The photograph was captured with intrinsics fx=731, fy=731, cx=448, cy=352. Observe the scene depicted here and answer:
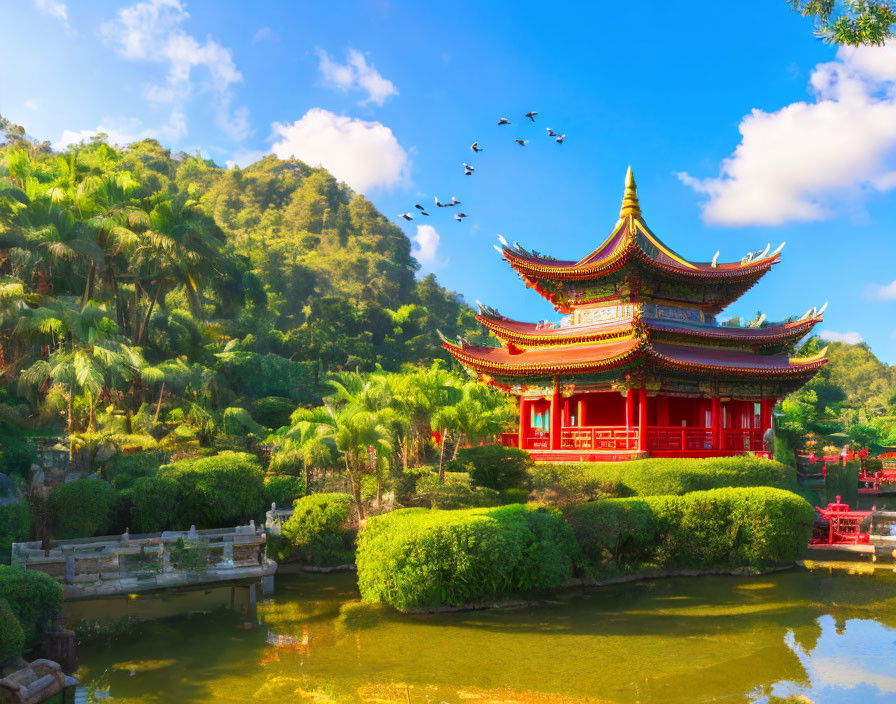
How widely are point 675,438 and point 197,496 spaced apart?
1440 centimetres

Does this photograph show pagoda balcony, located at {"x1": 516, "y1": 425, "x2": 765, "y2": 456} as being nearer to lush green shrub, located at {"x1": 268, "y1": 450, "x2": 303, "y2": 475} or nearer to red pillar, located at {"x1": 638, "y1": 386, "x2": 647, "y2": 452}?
red pillar, located at {"x1": 638, "y1": 386, "x2": 647, "y2": 452}

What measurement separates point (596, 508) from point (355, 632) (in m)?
6.93

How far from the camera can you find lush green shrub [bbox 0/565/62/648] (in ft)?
37.6

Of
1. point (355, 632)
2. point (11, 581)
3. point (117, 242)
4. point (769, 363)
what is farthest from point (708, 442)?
point (117, 242)

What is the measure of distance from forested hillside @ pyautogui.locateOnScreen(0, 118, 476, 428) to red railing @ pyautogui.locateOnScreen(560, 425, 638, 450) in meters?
15.0

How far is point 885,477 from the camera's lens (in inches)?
1353

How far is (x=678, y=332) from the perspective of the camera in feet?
82.3

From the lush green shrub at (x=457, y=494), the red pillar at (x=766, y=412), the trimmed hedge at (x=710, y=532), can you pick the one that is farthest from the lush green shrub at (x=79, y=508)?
the red pillar at (x=766, y=412)

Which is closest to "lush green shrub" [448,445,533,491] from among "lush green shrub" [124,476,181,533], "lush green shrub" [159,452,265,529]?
"lush green shrub" [159,452,265,529]

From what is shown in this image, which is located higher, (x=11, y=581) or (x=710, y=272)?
(x=710, y=272)

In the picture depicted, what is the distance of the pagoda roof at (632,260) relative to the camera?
25.1 meters

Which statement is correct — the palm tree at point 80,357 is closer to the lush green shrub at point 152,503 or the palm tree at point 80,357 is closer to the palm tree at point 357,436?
the lush green shrub at point 152,503

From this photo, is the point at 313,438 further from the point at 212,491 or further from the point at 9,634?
the point at 9,634

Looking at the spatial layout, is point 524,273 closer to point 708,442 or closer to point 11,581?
point 708,442
